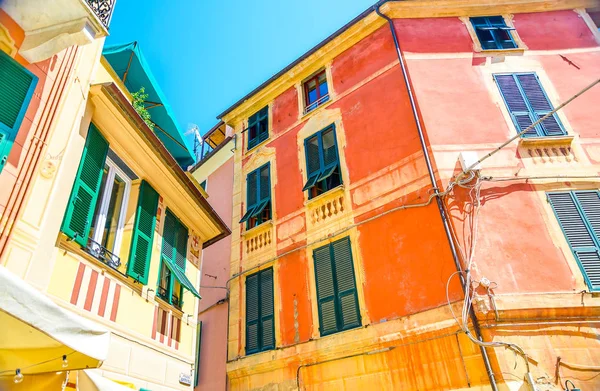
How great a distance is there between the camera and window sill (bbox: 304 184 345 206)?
10703mm

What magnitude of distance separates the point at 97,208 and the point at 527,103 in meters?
9.99

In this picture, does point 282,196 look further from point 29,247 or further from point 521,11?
point 521,11

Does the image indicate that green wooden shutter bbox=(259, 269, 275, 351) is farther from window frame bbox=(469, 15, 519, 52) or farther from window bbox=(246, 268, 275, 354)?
window frame bbox=(469, 15, 519, 52)

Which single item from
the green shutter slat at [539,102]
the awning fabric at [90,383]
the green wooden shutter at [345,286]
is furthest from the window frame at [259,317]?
the green shutter slat at [539,102]

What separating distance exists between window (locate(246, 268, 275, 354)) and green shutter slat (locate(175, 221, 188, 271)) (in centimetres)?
311

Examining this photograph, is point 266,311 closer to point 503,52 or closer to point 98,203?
point 98,203

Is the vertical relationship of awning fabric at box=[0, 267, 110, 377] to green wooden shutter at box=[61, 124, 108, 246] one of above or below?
below

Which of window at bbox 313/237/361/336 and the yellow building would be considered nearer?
the yellow building

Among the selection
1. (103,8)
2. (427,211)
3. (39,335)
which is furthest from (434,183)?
(39,335)

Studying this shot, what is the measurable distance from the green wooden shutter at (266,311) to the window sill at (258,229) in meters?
1.30

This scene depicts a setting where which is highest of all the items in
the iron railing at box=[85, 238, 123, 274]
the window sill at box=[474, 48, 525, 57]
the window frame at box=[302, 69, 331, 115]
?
the window frame at box=[302, 69, 331, 115]

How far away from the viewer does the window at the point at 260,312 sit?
10.5 meters

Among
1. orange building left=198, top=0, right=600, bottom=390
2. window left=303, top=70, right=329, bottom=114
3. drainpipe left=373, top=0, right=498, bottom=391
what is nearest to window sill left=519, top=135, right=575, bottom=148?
orange building left=198, top=0, right=600, bottom=390

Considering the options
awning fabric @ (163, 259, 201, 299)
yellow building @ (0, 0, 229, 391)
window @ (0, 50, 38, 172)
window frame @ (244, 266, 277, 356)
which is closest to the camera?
window @ (0, 50, 38, 172)
